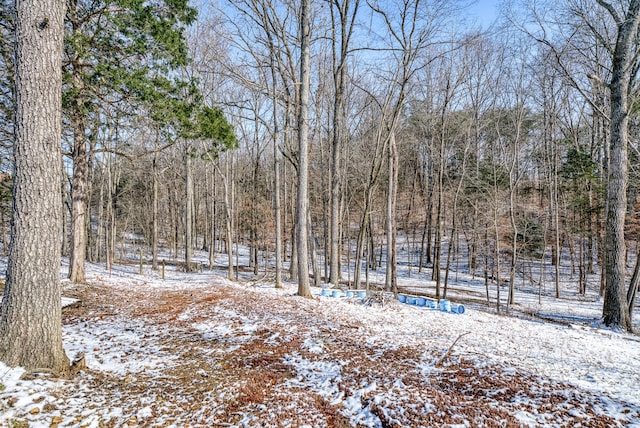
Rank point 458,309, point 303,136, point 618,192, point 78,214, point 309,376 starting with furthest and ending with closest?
point 458,309, point 303,136, point 78,214, point 618,192, point 309,376

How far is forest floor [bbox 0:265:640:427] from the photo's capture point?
298cm

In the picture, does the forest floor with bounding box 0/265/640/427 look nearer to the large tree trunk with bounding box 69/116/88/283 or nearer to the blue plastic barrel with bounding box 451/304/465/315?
the blue plastic barrel with bounding box 451/304/465/315

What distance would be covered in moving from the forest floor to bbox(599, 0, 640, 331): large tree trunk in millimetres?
2292

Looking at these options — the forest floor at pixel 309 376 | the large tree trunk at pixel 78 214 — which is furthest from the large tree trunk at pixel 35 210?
the large tree trunk at pixel 78 214

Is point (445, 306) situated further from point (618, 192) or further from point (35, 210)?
point (35, 210)

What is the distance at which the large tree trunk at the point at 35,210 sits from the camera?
3.42 metres

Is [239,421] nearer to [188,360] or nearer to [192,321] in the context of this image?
[188,360]

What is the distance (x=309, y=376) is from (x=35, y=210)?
3503mm

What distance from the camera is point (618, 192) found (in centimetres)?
854

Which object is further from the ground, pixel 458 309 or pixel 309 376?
pixel 309 376

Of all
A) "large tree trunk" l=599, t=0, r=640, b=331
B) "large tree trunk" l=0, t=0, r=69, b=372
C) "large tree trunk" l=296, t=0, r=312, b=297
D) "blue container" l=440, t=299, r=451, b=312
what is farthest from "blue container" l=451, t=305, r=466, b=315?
"large tree trunk" l=0, t=0, r=69, b=372

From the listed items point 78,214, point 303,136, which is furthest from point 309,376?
point 78,214

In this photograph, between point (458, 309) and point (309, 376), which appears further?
point (458, 309)

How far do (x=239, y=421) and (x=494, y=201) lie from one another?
49.8 feet
